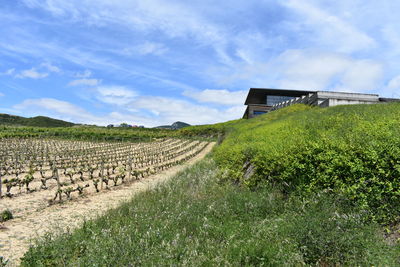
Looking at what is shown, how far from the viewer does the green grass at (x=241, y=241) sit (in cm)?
412

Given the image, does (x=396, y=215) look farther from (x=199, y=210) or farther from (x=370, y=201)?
(x=199, y=210)

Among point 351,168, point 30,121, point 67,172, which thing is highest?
point 30,121

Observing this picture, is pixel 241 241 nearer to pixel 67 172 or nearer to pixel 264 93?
pixel 67 172

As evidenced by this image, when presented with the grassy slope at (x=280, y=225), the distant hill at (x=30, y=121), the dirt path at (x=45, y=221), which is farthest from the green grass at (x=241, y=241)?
the distant hill at (x=30, y=121)

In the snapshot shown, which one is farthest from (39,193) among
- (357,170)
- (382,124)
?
(382,124)

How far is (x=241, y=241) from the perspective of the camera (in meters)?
4.54

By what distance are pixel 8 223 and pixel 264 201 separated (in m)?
8.13

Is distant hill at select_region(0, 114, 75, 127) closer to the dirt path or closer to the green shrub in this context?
the dirt path

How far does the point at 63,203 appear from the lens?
35.2 feet

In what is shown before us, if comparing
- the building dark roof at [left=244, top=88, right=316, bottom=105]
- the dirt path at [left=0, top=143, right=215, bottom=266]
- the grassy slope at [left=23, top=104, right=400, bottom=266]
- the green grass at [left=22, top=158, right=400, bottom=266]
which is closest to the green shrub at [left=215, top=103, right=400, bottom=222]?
the grassy slope at [left=23, top=104, right=400, bottom=266]

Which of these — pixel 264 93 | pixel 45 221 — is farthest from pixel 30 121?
pixel 45 221

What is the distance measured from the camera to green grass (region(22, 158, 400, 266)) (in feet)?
13.5

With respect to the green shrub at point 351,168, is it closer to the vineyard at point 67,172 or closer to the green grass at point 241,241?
the green grass at point 241,241

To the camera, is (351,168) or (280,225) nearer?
(280,225)
